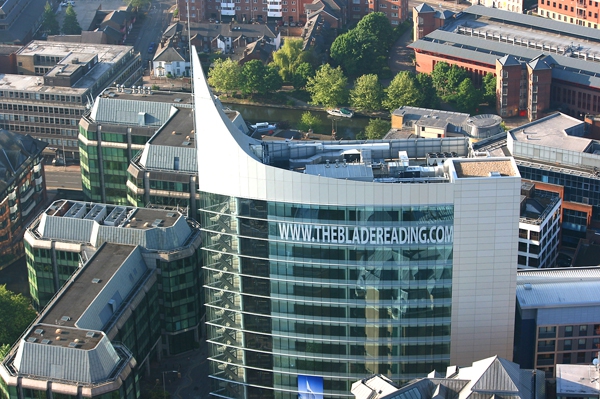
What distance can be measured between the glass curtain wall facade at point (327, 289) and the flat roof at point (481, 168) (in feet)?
21.3

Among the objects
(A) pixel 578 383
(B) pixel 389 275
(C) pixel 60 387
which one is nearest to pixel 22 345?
(C) pixel 60 387

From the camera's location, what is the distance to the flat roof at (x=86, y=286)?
575ft

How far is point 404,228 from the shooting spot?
520ft

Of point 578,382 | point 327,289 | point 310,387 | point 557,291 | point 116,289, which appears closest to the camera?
point 578,382

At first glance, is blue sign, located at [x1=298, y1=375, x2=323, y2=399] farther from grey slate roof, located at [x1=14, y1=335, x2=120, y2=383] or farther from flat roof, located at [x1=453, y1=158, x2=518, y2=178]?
flat roof, located at [x1=453, y1=158, x2=518, y2=178]

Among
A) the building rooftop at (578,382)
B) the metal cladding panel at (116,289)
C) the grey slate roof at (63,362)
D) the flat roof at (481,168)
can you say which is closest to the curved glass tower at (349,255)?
the flat roof at (481,168)

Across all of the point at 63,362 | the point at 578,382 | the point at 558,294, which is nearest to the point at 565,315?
the point at 558,294

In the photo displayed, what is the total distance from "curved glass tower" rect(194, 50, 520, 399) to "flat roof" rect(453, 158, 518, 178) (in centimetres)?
19

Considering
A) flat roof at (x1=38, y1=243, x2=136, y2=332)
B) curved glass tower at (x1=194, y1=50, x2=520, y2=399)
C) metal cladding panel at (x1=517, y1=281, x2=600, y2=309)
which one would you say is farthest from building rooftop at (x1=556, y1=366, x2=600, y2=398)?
flat roof at (x1=38, y1=243, x2=136, y2=332)

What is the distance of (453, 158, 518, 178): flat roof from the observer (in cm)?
16038

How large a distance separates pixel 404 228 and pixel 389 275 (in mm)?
7347

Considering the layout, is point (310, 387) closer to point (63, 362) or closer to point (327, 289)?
point (327, 289)

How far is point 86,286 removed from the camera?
184 m

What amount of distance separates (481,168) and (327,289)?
27.3 metres
